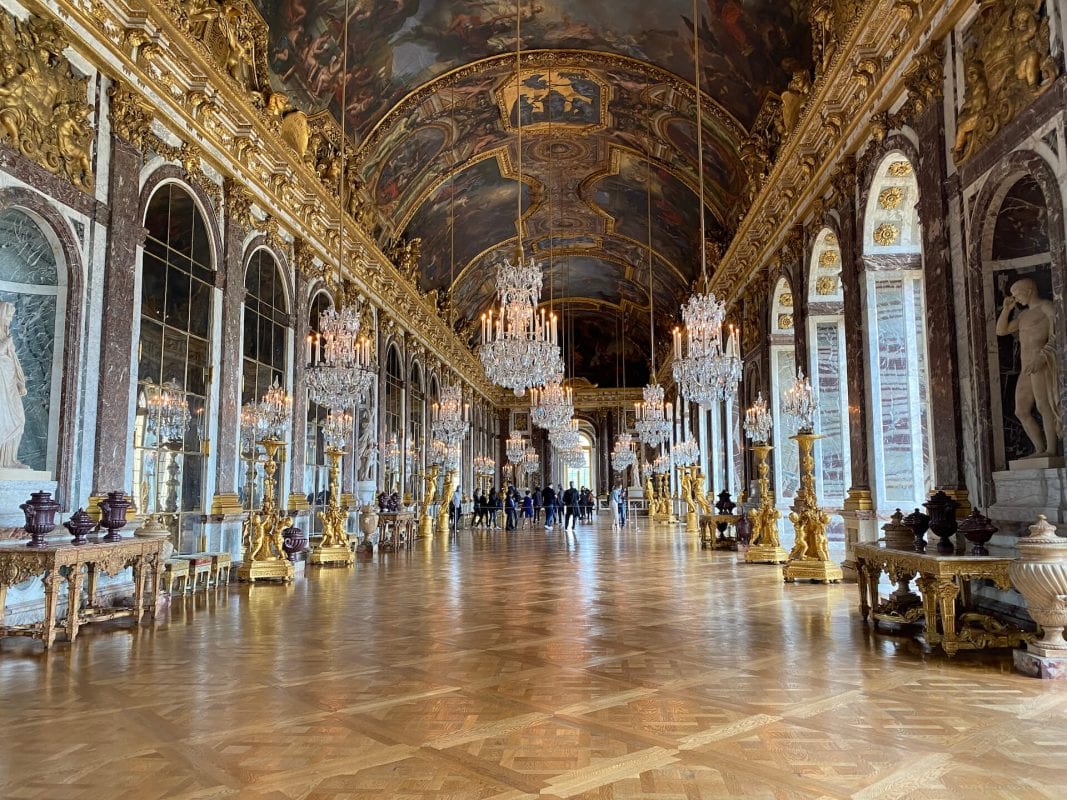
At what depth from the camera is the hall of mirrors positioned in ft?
15.2

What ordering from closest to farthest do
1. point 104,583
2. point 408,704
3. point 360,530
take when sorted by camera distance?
1. point 408,704
2. point 104,583
3. point 360,530

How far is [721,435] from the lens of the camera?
21.5m

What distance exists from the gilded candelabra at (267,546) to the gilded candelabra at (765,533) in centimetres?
674

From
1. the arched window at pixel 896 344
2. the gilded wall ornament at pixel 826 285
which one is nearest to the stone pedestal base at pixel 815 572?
the arched window at pixel 896 344

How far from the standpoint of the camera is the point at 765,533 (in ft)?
38.4

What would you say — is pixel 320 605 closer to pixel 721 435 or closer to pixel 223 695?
pixel 223 695

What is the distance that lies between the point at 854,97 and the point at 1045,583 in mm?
7223

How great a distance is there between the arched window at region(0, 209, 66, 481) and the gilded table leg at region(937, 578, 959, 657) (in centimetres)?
735

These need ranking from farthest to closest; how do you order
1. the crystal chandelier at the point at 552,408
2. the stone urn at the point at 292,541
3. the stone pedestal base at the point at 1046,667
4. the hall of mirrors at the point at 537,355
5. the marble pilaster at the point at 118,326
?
1. the crystal chandelier at the point at 552,408
2. the stone urn at the point at 292,541
3. the marble pilaster at the point at 118,326
4. the hall of mirrors at the point at 537,355
5. the stone pedestal base at the point at 1046,667

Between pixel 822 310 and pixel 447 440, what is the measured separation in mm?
10053

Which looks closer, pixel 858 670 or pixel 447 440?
A: pixel 858 670

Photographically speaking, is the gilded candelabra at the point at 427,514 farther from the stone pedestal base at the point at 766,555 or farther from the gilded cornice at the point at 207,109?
the stone pedestal base at the point at 766,555

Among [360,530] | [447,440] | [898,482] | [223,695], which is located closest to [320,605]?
[223,695]

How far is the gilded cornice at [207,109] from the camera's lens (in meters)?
7.65
